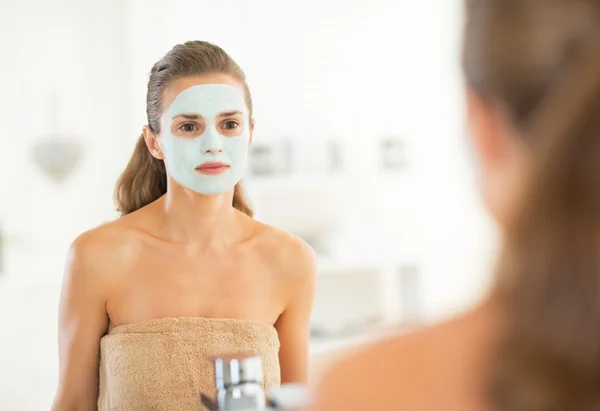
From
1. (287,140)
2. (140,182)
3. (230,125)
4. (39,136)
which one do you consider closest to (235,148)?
(230,125)

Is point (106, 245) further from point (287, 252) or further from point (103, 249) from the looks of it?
point (287, 252)

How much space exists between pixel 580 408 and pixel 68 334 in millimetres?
911

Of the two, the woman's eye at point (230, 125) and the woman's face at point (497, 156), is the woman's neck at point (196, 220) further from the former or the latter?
the woman's face at point (497, 156)

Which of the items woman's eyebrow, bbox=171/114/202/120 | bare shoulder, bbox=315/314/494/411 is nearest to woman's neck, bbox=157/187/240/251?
woman's eyebrow, bbox=171/114/202/120

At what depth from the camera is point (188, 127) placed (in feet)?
4.25

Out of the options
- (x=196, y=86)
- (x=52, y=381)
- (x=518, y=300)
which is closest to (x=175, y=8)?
(x=52, y=381)

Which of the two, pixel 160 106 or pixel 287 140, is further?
pixel 287 140

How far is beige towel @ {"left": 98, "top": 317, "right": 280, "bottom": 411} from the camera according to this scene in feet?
3.83

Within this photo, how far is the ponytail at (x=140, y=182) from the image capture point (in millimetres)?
1345

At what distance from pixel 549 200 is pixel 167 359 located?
852 mm

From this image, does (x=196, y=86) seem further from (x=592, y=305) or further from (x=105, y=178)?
(x=105, y=178)

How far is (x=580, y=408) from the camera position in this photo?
0.43m

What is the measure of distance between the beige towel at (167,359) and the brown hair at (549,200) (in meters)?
0.78

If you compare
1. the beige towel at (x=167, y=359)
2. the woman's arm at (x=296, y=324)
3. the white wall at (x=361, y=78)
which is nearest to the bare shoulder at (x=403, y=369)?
the beige towel at (x=167, y=359)
